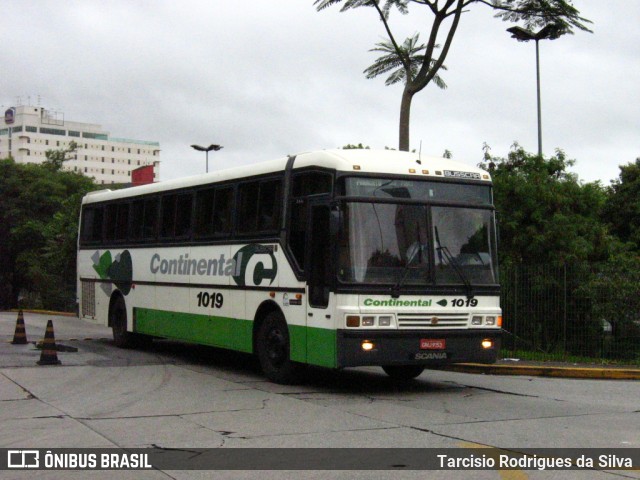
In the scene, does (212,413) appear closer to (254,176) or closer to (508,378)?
(254,176)

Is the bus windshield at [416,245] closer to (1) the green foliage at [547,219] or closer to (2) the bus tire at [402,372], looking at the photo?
(2) the bus tire at [402,372]

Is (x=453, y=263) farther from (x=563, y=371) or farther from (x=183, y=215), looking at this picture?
(x=183, y=215)

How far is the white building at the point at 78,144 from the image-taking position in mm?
173000

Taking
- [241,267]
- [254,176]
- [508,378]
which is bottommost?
[508,378]

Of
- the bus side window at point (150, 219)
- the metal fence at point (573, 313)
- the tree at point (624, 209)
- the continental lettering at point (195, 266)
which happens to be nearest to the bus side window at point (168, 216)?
the bus side window at point (150, 219)

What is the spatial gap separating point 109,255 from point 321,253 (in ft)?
30.4

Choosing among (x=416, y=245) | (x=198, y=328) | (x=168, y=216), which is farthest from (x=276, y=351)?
(x=168, y=216)

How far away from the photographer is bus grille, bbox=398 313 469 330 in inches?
486

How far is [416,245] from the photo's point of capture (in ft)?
40.9

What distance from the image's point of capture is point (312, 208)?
12.8 metres

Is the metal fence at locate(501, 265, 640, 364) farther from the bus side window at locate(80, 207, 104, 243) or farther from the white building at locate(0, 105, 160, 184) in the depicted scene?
the white building at locate(0, 105, 160, 184)

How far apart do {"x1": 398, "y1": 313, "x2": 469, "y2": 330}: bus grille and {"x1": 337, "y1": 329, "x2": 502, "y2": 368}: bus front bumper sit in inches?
2.9

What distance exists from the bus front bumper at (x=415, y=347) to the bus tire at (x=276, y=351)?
1.55 metres

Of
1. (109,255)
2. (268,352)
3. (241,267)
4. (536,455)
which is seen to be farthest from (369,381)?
(109,255)
